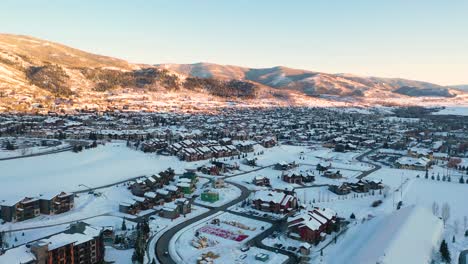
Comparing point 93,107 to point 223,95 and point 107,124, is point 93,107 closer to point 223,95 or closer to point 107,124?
point 107,124

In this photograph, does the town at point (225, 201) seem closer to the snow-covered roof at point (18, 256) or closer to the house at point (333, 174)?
the snow-covered roof at point (18, 256)

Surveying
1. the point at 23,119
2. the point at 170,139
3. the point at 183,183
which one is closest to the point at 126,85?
the point at 23,119

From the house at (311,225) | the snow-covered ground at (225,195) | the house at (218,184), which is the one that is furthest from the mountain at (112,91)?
the house at (311,225)

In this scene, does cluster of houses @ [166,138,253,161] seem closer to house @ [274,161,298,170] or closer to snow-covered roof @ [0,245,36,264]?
house @ [274,161,298,170]

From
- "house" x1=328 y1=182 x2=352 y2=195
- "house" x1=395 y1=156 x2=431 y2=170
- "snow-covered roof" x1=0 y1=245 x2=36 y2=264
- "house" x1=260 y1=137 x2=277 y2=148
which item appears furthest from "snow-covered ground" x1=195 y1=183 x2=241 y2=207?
"house" x1=260 y1=137 x2=277 y2=148

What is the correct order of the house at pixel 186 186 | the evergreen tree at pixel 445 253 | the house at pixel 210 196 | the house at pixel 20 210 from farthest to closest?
the house at pixel 186 186, the house at pixel 210 196, the house at pixel 20 210, the evergreen tree at pixel 445 253
